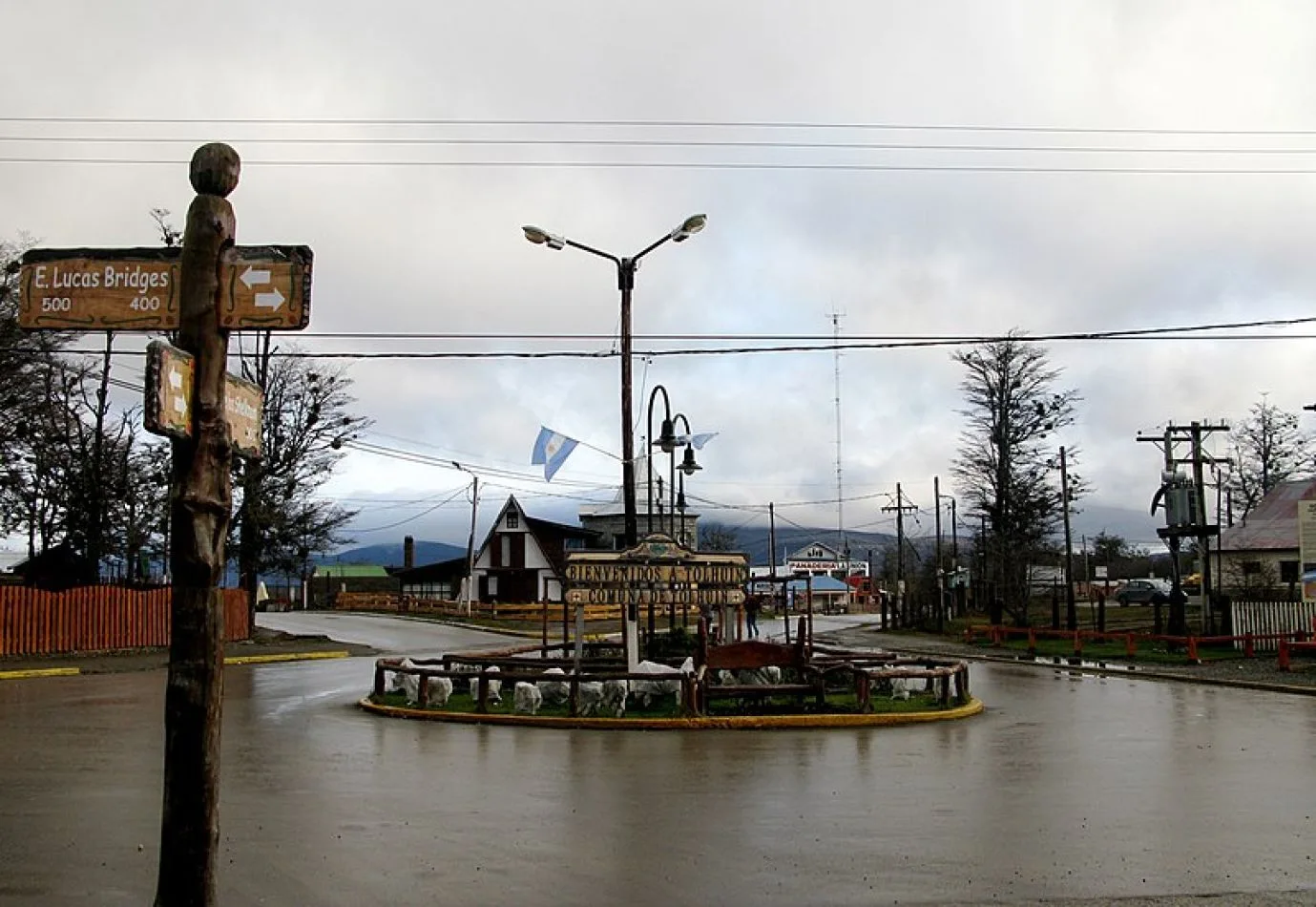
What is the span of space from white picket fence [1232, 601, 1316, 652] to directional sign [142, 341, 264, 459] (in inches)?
1260

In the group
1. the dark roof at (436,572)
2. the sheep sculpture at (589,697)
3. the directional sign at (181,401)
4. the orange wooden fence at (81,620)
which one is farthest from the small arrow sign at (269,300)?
the dark roof at (436,572)

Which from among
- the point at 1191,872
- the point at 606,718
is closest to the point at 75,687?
the point at 606,718

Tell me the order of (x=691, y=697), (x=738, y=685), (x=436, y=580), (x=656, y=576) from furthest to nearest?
(x=436, y=580) < (x=656, y=576) < (x=738, y=685) < (x=691, y=697)

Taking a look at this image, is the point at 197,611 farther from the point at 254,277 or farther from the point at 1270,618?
the point at 1270,618

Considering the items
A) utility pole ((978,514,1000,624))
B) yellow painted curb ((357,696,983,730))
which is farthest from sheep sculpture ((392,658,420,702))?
utility pole ((978,514,1000,624))

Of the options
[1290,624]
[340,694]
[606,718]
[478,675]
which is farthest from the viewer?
[1290,624]

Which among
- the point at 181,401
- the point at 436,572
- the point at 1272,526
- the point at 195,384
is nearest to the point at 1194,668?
the point at 1272,526

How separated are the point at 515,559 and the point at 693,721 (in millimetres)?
58443

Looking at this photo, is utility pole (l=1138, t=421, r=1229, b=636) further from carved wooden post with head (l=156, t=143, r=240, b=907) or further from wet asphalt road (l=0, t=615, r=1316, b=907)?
carved wooden post with head (l=156, t=143, r=240, b=907)

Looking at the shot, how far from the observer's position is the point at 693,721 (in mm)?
16781

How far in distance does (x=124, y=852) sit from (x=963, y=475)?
5324 cm

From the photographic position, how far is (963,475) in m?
58.5

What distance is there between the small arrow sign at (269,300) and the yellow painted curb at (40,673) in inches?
923

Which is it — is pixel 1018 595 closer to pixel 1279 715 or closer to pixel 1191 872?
pixel 1279 715
